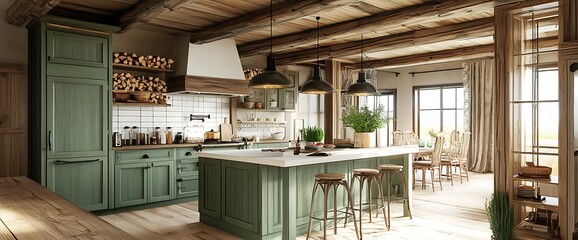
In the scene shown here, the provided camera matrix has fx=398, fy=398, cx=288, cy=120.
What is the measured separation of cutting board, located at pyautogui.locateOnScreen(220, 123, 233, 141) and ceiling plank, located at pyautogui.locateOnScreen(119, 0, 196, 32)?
95.2 inches

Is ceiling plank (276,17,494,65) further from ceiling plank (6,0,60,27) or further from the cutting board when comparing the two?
ceiling plank (6,0,60,27)

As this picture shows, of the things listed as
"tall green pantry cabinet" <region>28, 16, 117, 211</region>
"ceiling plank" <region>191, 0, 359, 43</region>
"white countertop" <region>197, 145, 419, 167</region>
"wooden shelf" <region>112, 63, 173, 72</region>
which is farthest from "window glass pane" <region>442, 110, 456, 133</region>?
"tall green pantry cabinet" <region>28, 16, 117, 211</region>

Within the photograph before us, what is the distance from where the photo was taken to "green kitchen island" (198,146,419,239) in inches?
147

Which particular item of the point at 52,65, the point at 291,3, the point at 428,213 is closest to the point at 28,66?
the point at 52,65

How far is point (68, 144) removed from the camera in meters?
4.77

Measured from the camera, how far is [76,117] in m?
4.83

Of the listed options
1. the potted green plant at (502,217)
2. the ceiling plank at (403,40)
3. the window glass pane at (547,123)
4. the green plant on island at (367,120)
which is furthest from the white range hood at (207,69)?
the window glass pane at (547,123)

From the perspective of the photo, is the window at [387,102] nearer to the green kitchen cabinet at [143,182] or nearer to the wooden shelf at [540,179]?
the green kitchen cabinet at [143,182]

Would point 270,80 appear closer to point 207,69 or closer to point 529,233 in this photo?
point 207,69

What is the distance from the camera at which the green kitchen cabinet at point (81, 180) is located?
4684 mm

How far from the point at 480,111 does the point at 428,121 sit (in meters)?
1.42

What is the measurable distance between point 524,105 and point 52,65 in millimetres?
5154

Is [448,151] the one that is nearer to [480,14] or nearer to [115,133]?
[480,14]

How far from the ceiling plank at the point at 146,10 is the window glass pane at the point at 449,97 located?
747 cm
